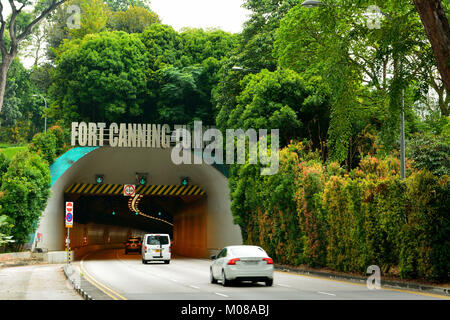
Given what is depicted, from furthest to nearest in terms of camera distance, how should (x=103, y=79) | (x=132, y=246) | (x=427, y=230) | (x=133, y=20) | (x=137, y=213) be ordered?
1. (x=137, y=213)
2. (x=133, y=20)
3. (x=132, y=246)
4. (x=103, y=79)
5. (x=427, y=230)

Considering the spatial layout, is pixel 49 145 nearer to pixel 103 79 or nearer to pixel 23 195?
pixel 23 195

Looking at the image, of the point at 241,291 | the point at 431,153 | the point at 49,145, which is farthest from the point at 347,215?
the point at 49,145

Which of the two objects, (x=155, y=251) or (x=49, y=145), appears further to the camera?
(x=49, y=145)

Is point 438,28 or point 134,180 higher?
point 438,28

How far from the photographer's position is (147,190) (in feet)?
166

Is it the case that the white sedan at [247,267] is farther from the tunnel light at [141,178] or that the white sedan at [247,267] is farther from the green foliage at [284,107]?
the tunnel light at [141,178]

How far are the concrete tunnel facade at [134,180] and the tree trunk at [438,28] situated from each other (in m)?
28.6

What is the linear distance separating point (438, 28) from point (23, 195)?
2880 centimetres

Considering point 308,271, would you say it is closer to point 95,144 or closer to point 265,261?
point 265,261

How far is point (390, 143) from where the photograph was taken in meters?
19.0

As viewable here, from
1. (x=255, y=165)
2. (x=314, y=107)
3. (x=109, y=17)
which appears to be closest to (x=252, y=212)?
(x=255, y=165)

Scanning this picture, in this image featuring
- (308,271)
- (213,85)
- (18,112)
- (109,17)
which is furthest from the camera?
(18,112)

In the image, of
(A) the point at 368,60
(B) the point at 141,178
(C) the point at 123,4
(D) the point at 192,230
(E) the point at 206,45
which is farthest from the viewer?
(C) the point at 123,4

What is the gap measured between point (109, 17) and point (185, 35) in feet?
65.0
